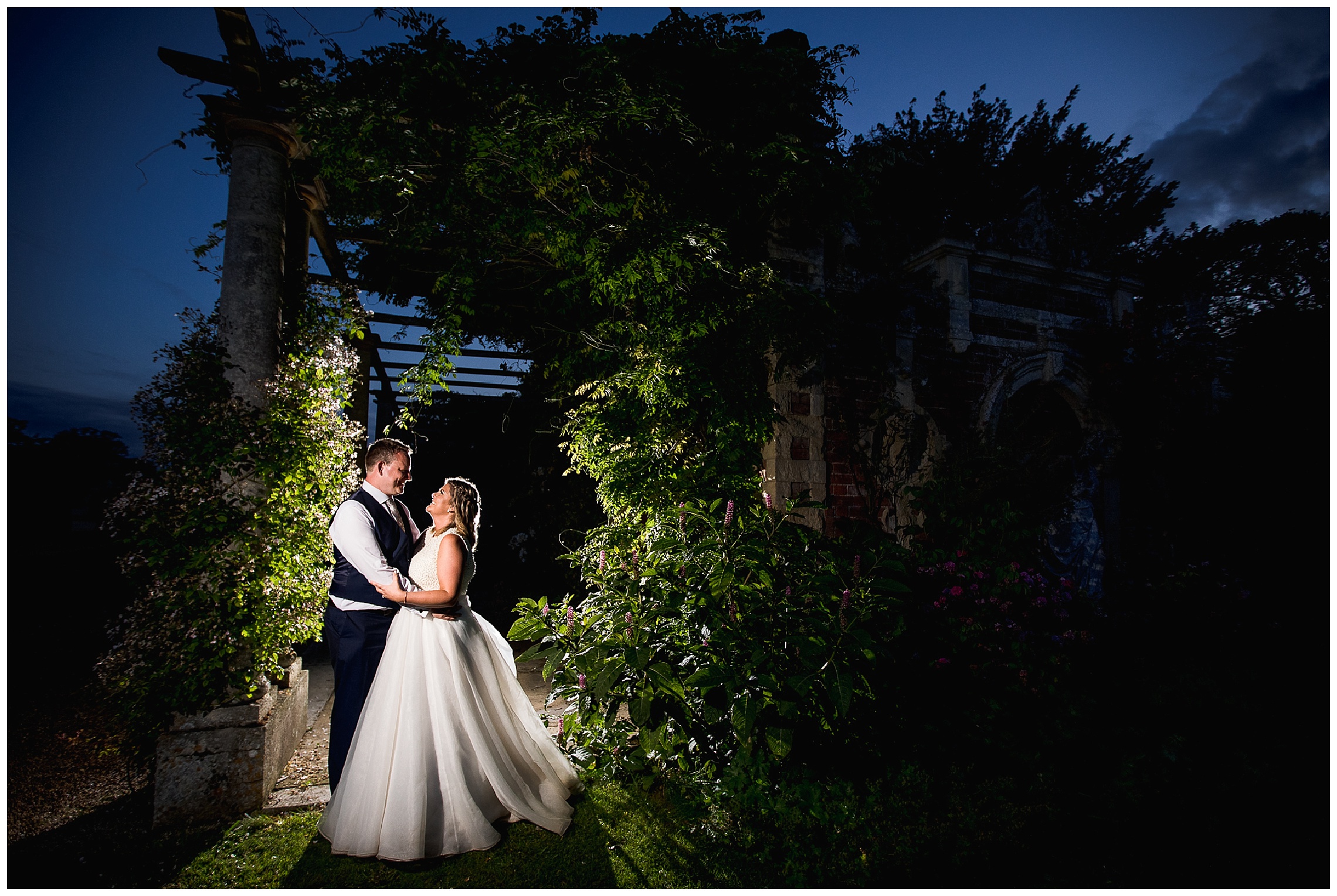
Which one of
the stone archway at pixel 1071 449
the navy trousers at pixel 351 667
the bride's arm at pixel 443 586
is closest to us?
the bride's arm at pixel 443 586

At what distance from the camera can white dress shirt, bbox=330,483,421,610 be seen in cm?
Answer: 278

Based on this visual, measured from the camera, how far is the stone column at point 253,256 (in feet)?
11.1

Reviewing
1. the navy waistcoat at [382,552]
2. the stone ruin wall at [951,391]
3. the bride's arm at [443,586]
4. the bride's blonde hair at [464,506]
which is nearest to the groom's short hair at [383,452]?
the navy waistcoat at [382,552]

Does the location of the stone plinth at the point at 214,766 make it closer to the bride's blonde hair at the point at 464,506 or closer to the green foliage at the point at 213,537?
the green foliage at the point at 213,537

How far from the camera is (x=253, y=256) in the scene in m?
3.48

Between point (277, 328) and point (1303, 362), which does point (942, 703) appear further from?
point (1303, 362)

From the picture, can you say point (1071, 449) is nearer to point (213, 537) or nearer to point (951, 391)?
point (951, 391)

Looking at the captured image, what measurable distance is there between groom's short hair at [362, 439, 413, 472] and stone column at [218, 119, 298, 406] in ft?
3.06

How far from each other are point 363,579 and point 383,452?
659 millimetres

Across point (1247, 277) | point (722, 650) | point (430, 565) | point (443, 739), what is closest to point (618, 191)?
point (430, 565)

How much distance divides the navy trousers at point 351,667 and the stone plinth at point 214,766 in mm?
482

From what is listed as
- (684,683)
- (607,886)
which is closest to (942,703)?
(684,683)

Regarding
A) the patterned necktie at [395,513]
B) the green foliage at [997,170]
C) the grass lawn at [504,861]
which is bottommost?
the grass lawn at [504,861]

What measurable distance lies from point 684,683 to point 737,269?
324cm
